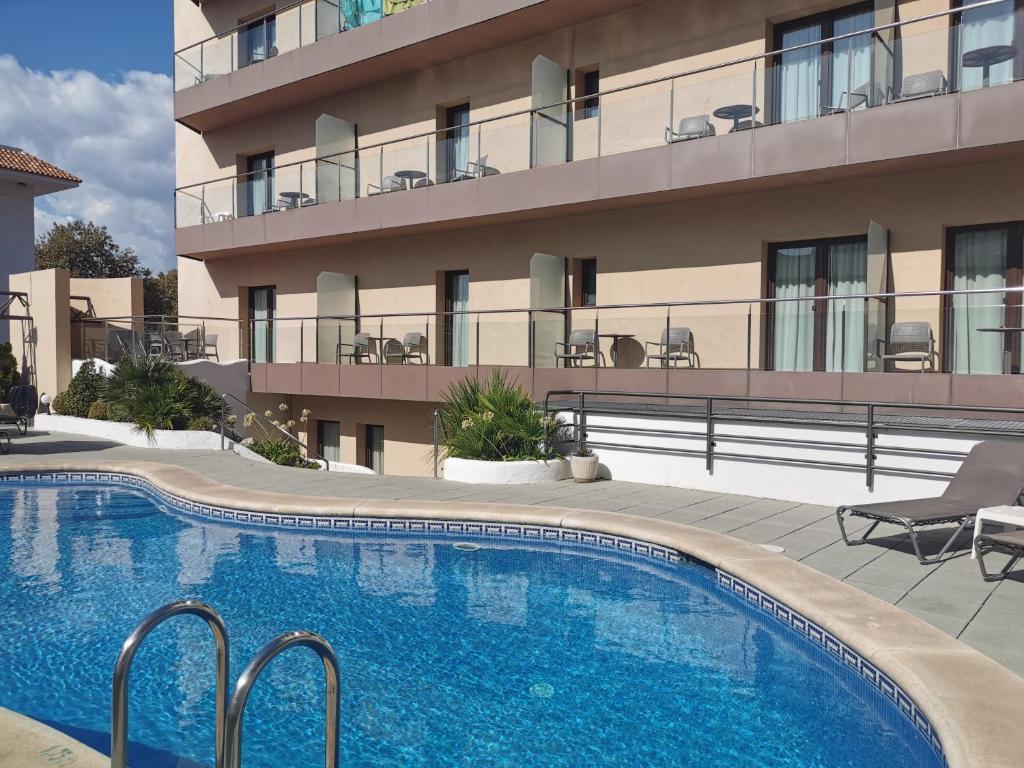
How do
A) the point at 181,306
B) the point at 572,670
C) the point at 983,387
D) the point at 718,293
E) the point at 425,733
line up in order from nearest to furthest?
the point at 425,733 → the point at 572,670 → the point at 983,387 → the point at 718,293 → the point at 181,306

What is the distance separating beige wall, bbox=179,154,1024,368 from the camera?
12016 millimetres

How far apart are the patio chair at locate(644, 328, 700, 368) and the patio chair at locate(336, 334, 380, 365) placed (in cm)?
677

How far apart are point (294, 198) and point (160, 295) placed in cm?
3265

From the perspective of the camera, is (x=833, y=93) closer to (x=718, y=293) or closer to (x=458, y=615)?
(x=718, y=293)

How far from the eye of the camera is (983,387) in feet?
32.8

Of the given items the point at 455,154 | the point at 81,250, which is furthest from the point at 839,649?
the point at 81,250

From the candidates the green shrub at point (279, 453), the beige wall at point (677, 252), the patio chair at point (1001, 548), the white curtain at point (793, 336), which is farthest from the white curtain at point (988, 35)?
the green shrub at point (279, 453)

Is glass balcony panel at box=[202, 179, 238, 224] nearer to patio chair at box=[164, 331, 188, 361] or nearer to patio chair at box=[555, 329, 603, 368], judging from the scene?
patio chair at box=[164, 331, 188, 361]

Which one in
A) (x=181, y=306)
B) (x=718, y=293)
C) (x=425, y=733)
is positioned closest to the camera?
(x=425, y=733)

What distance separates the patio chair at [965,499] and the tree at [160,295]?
43.6 meters

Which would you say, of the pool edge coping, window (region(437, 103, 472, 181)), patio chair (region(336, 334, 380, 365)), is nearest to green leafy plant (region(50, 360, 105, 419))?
patio chair (region(336, 334, 380, 365))

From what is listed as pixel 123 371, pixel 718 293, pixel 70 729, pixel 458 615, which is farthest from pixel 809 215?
pixel 123 371

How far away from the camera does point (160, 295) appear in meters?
48.2

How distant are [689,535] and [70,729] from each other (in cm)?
550
